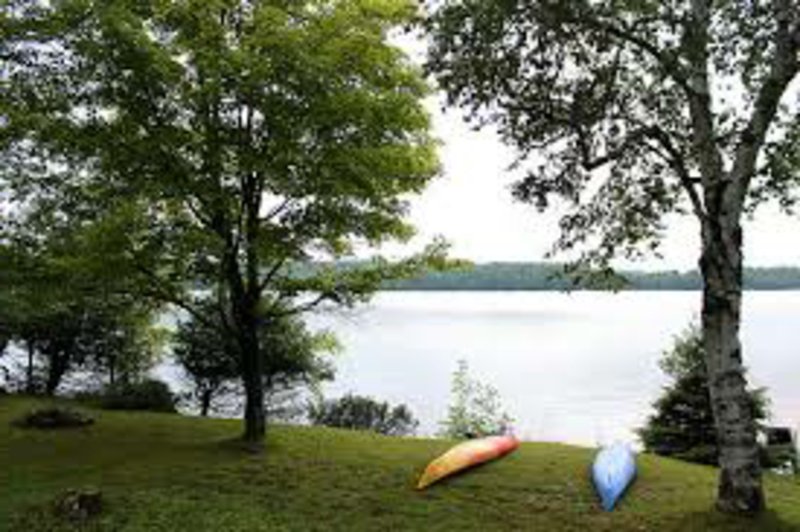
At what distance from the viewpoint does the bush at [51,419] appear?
68.7ft

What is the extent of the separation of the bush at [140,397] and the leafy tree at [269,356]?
159cm

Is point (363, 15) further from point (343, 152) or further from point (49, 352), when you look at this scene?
point (49, 352)

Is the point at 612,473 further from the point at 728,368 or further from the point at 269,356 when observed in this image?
the point at 269,356

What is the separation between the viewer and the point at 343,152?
17.6 meters

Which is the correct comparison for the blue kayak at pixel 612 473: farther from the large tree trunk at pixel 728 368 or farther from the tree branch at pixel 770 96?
the tree branch at pixel 770 96

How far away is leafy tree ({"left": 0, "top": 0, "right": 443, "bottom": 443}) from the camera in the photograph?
1700cm

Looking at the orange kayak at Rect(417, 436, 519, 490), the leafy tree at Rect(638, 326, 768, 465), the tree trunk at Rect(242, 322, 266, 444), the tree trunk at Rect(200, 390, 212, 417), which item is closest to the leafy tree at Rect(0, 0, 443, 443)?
the tree trunk at Rect(242, 322, 266, 444)

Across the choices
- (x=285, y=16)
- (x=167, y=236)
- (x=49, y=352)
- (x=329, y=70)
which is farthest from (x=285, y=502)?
(x=49, y=352)

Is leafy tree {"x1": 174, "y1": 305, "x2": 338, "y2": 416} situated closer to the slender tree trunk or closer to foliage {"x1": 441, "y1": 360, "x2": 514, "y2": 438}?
foliage {"x1": 441, "y1": 360, "x2": 514, "y2": 438}

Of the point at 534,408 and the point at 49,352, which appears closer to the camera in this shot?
the point at 49,352

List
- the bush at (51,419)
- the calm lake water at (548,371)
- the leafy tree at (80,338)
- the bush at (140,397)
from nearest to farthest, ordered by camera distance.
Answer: the bush at (51,419) → the bush at (140,397) → the leafy tree at (80,338) → the calm lake water at (548,371)

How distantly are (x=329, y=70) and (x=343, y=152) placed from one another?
1620 mm

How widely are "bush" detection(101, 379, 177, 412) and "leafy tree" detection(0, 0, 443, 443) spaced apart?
8.56 metres

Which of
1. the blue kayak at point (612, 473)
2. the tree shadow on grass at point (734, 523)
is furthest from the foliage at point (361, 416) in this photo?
the tree shadow on grass at point (734, 523)
